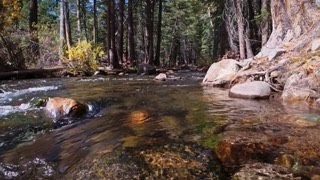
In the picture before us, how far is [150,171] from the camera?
3336mm

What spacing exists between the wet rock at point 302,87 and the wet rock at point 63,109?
13.7 feet

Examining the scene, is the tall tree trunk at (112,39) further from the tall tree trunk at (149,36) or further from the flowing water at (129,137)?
the flowing water at (129,137)

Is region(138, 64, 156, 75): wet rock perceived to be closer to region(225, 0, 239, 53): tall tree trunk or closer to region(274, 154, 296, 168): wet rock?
region(225, 0, 239, 53): tall tree trunk

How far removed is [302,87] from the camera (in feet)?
25.1

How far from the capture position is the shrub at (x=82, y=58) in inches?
617

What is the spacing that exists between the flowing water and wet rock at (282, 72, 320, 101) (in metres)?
0.45

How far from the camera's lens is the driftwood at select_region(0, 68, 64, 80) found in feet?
43.3

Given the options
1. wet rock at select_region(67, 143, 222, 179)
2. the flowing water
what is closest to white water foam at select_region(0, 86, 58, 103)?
the flowing water

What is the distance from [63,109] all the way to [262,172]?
4.07 m

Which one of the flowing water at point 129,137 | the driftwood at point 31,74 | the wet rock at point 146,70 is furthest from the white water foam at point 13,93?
the wet rock at point 146,70

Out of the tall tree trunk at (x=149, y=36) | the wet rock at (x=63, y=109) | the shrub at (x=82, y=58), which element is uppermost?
the tall tree trunk at (x=149, y=36)

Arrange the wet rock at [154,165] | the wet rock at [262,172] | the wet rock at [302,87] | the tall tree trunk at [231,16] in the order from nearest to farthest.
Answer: the wet rock at [262,172], the wet rock at [154,165], the wet rock at [302,87], the tall tree trunk at [231,16]

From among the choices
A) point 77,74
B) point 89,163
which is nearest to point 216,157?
point 89,163

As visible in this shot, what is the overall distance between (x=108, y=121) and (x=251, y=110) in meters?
2.51
